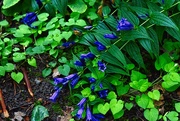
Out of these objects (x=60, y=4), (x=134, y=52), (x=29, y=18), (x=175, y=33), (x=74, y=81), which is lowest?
(x=74, y=81)

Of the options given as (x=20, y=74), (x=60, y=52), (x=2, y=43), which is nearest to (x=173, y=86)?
(x=60, y=52)

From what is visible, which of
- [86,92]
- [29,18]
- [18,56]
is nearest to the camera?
[86,92]

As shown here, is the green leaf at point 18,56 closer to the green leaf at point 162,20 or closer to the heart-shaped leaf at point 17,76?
the heart-shaped leaf at point 17,76

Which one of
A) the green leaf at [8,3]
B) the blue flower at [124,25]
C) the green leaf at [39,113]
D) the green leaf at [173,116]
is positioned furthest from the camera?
the green leaf at [8,3]

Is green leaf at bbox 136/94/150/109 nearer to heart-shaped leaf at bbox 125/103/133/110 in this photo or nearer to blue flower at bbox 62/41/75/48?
heart-shaped leaf at bbox 125/103/133/110

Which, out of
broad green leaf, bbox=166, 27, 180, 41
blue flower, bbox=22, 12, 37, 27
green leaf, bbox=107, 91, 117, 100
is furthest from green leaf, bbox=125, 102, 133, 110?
blue flower, bbox=22, 12, 37, 27

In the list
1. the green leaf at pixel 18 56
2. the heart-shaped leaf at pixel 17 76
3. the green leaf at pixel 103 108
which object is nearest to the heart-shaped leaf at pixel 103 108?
the green leaf at pixel 103 108

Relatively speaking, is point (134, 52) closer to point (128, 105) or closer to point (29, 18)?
point (128, 105)

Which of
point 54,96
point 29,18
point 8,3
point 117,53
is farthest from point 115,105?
point 8,3
